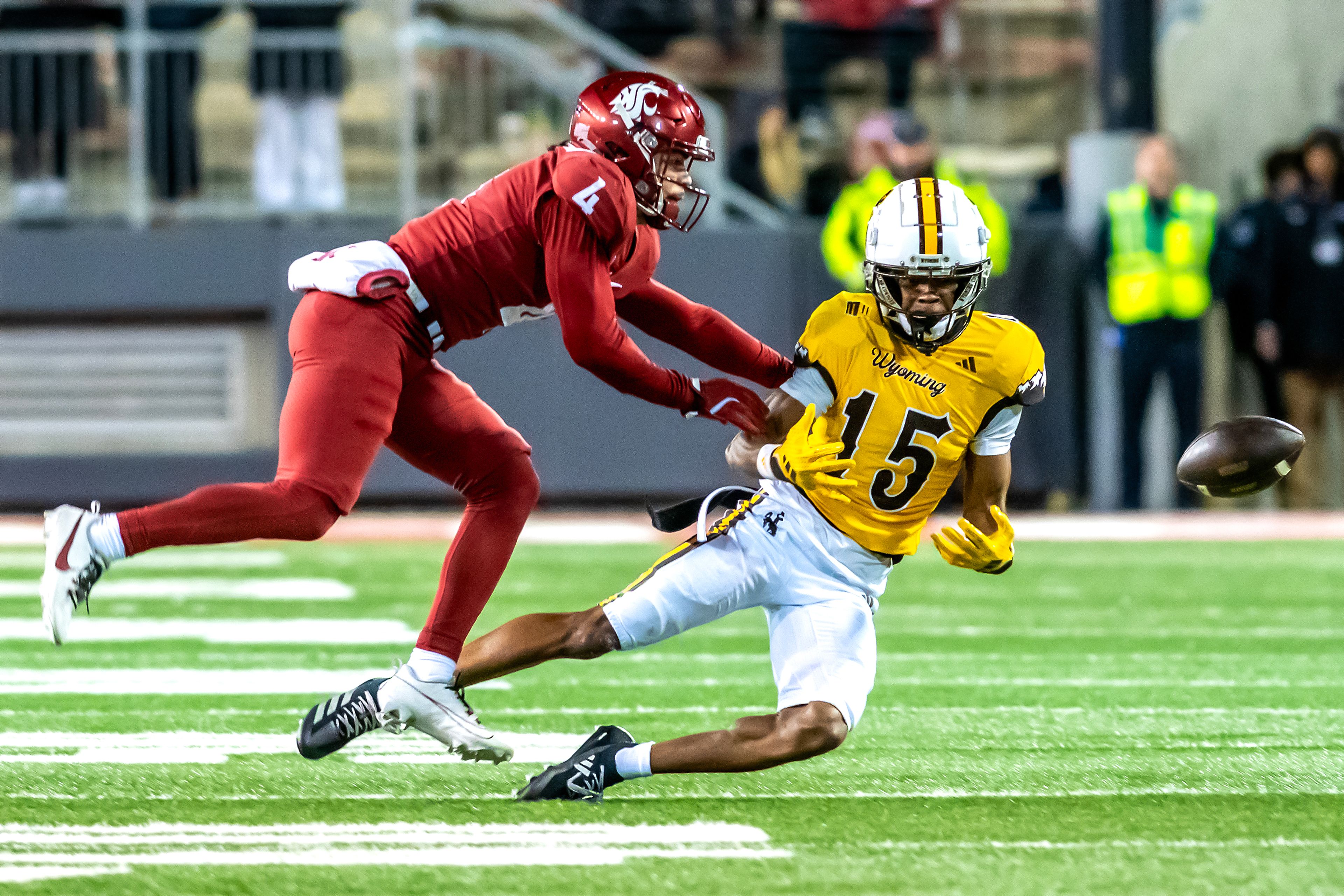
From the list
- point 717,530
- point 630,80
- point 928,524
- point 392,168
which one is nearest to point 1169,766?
point 717,530

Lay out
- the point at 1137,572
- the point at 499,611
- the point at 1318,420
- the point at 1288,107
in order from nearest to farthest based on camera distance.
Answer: the point at 499,611, the point at 1137,572, the point at 1318,420, the point at 1288,107

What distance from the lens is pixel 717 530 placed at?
398 centimetres

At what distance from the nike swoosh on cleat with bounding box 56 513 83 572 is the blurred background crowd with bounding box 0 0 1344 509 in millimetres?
6533

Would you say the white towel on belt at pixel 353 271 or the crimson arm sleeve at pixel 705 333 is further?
the crimson arm sleeve at pixel 705 333

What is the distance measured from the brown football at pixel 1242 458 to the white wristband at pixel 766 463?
0.89 meters

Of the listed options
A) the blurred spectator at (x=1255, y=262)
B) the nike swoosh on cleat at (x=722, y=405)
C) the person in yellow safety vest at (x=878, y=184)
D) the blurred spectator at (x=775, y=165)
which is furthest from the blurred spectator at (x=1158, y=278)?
the nike swoosh on cleat at (x=722, y=405)

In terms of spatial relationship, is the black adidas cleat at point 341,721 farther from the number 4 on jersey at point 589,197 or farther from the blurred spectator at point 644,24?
the blurred spectator at point 644,24

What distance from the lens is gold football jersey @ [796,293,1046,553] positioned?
12.9 feet

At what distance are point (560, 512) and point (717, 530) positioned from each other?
679 cm

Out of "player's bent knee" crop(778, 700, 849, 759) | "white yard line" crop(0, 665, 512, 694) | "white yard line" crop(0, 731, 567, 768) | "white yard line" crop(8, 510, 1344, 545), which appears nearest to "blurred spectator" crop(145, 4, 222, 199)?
"white yard line" crop(8, 510, 1344, 545)

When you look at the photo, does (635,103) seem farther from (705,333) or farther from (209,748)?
(209,748)

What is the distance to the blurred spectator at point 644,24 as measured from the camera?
1138cm

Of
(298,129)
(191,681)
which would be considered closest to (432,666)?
(191,681)

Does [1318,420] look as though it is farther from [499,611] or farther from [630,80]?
[630,80]
